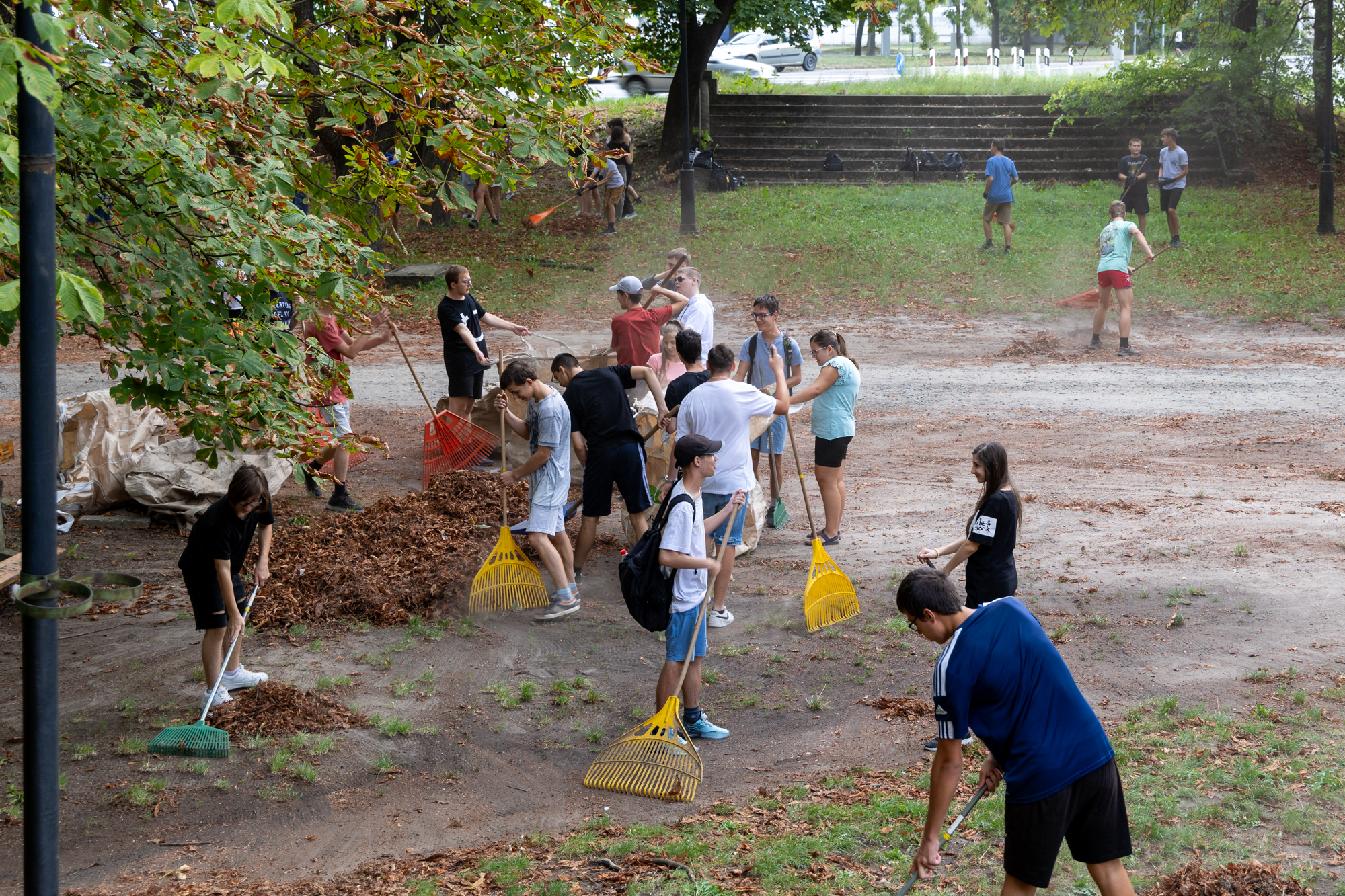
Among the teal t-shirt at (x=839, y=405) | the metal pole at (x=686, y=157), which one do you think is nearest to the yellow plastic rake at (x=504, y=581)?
the teal t-shirt at (x=839, y=405)

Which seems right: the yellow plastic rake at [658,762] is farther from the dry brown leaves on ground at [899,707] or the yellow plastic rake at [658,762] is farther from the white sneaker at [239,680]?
the white sneaker at [239,680]

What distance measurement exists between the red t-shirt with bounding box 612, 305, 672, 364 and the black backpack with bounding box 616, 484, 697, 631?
4.56m

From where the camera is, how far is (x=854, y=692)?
6.64 meters

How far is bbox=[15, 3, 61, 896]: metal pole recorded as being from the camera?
8.24 feet

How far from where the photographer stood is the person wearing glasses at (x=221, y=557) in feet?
19.7

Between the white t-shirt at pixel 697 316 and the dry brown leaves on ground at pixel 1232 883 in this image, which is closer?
the dry brown leaves on ground at pixel 1232 883

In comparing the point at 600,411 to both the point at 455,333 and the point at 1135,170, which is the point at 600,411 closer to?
the point at 455,333

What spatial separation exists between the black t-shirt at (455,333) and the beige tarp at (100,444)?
280 centimetres

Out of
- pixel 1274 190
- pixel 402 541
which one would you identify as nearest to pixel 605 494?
pixel 402 541

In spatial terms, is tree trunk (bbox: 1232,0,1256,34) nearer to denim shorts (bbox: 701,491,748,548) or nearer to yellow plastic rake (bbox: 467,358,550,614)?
denim shorts (bbox: 701,491,748,548)

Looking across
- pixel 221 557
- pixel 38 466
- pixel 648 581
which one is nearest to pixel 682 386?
pixel 648 581

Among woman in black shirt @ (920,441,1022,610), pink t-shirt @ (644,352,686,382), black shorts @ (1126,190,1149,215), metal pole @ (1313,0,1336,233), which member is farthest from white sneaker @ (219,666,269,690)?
metal pole @ (1313,0,1336,233)

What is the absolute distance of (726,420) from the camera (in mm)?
7199

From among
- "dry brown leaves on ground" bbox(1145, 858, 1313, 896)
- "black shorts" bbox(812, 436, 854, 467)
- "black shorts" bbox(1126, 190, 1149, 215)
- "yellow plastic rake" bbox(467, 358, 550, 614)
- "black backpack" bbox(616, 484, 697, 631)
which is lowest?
"dry brown leaves on ground" bbox(1145, 858, 1313, 896)
